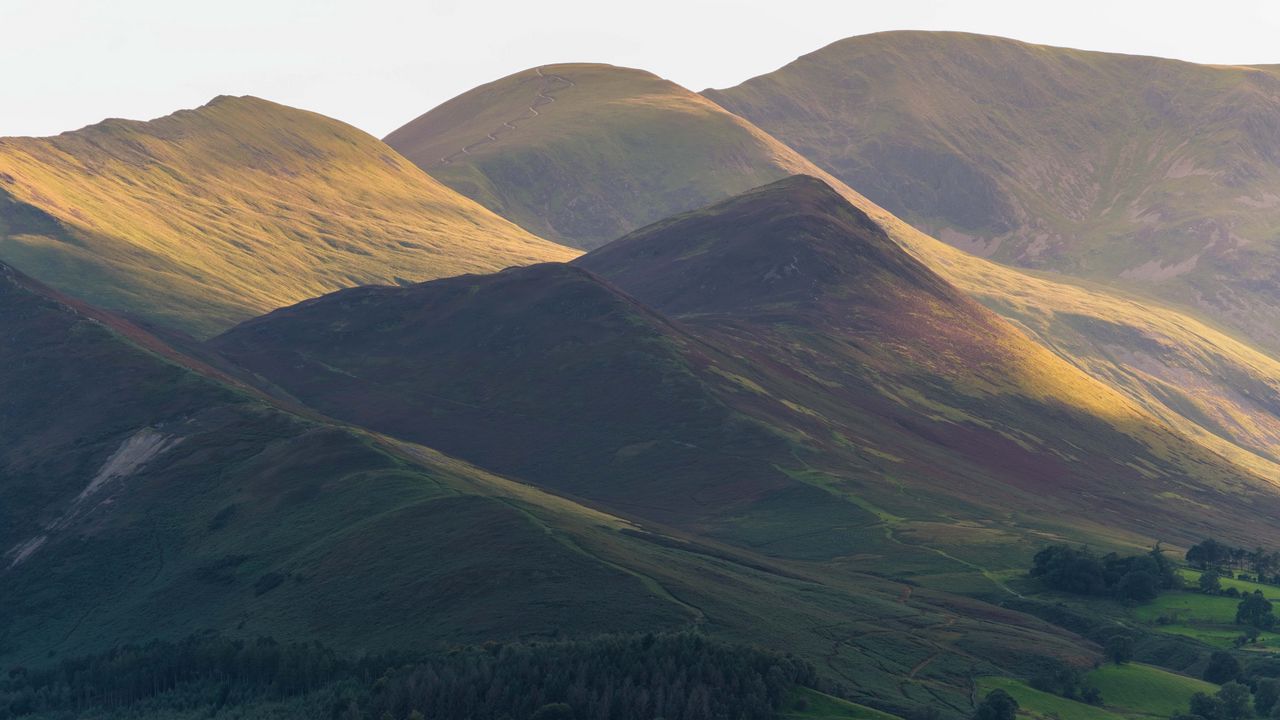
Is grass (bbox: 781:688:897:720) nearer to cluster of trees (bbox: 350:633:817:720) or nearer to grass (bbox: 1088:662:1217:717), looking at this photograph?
cluster of trees (bbox: 350:633:817:720)

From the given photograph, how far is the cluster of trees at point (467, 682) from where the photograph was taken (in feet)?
445

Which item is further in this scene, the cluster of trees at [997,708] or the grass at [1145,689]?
the grass at [1145,689]

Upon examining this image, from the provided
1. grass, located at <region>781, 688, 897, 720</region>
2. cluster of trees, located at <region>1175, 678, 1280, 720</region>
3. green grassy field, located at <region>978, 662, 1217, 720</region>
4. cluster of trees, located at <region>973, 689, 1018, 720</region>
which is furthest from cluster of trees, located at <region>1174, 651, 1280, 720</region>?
grass, located at <region>781, 688, 897, 720</region>

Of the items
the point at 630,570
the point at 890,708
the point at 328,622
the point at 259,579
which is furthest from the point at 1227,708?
the point at 259,579

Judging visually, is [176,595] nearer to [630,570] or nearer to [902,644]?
[630,570]

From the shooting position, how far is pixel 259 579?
186000 millimetres

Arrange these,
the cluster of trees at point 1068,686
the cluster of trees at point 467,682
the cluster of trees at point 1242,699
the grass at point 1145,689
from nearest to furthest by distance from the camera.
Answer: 1. the cluster of trees at point 467,682
2. the cluster of trees at point 1242,699
3. the grass at point 1145,689
4. the cluster of trees at point 1068,686

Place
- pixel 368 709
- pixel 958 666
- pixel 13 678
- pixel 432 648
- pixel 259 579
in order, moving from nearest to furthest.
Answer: pixel 368 709 → pixel 432 648 → pixel 958 666 → pixel 13 678 → pixel 259 579

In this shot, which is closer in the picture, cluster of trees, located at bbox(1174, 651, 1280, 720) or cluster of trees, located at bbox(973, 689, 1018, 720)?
cluster of trees, located at bbox(973, 689, 1018, 720)

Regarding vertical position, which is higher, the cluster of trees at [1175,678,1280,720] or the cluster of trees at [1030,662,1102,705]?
the cluster of trees at [1175,678,1280,720]

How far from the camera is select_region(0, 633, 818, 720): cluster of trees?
445 ft

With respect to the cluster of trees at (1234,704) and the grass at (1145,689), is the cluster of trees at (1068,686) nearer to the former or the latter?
the grass at (1145,689)

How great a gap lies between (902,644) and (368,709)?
2568 inches

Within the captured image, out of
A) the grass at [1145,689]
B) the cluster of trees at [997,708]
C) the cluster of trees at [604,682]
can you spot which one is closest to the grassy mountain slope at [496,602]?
the cluster of trees at [997,708]
